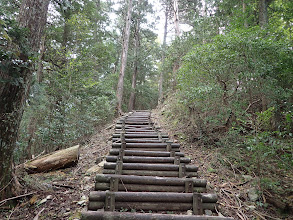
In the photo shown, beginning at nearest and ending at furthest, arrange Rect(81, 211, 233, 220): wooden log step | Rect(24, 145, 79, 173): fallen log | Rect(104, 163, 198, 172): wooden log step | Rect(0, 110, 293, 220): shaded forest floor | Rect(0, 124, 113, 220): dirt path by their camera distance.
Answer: Rect(81, 211, 233, 220): wooden log step < Rect(0, 124, 113, 220): dirt path < Rect(0, 110, 293, 220): shaded forest floor < Rect(104, 163, 198, 172): wooden log step < Rect(24, 145, 79, 173): fallen log

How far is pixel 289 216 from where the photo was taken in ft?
9.65

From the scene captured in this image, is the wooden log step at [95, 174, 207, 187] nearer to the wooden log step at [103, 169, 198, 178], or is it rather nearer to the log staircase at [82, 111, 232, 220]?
the log staircase at [82, 111, 232, 220]

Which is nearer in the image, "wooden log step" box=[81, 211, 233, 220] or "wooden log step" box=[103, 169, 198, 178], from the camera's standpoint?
"wooden log step" box=[81, 211, 233, 220]

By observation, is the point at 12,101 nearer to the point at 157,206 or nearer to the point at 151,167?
the point at 151,167

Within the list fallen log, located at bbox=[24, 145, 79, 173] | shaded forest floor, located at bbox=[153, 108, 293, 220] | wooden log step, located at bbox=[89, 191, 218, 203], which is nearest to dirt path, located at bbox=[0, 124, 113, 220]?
fallen log, located at bbox=[24, 145, 79, 173]

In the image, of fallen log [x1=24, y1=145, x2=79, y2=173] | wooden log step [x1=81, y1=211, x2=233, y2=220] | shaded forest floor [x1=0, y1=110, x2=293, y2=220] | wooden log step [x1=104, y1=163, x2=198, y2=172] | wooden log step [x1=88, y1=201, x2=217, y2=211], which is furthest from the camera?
fallen log [x1=24, y1=145, x2=79, y2=173]

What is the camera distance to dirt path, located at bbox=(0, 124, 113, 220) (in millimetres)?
2736

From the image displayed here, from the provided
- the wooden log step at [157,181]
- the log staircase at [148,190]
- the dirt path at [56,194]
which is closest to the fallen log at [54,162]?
the dirt path at [56,194]

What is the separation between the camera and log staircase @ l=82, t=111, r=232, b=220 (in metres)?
2.82

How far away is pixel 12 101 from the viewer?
2.83 meters

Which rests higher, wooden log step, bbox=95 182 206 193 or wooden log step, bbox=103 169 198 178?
wooden log step, bbox=103 169 198 178

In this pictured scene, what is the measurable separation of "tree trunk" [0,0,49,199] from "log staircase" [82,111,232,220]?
5.02ft

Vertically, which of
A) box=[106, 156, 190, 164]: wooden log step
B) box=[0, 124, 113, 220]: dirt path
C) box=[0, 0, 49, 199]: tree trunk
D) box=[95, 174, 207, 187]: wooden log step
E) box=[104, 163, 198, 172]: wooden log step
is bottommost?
box=[0, 124, 113, 220]: dirt path

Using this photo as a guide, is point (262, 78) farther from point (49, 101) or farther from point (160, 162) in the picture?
point (49, 101)
